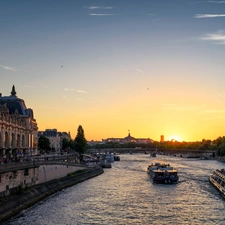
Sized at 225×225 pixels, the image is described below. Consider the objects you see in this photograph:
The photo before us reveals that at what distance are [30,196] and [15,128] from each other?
2779cm

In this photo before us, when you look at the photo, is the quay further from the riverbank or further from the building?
the building

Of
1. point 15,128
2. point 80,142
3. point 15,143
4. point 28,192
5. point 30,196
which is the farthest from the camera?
point 80,142

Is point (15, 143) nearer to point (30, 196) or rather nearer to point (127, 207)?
point (30, 196)

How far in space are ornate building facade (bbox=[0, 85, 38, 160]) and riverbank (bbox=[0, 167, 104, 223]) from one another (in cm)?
847

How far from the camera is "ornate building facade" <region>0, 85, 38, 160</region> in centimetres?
6456

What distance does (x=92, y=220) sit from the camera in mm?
38750

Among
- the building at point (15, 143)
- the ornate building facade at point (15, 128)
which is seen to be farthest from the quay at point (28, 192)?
the ornate building facade at point (15, 128)

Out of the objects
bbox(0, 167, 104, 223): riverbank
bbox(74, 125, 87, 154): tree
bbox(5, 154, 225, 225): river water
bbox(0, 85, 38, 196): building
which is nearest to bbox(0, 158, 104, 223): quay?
bbox(0, 167, 104, 223): riverbank

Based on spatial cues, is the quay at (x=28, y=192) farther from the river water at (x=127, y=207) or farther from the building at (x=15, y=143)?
the river water at (x=127, y=207)

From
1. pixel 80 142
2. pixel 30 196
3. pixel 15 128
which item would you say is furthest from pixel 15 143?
pixel 80 142

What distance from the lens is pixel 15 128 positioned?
7106 centimetres

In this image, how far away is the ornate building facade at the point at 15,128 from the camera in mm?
64562

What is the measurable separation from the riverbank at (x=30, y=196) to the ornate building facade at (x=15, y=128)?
8468 mm

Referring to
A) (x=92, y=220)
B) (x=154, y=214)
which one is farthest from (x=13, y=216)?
(x=154, y=214)
